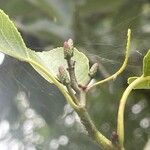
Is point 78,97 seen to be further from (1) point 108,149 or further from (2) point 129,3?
(2) point 129,3

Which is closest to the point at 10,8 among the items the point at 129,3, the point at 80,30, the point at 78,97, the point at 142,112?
the point at 80,30

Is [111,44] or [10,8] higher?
[111,44]

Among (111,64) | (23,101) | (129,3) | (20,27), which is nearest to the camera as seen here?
(111,64)

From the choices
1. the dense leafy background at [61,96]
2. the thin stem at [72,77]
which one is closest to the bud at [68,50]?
the thin stem at [72,77]

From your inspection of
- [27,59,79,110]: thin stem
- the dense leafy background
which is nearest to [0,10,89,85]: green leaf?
[27,59,79,110]: thin stem

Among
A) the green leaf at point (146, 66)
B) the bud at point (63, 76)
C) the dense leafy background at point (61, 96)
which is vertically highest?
the bud at point (63, 76)

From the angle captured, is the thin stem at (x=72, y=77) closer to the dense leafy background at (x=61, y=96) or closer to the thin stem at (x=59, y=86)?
the thin stem at (x=59, y=86)

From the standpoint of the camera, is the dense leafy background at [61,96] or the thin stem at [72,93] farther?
the dense leafy background at [61,96]

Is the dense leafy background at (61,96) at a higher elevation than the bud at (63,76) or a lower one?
lower

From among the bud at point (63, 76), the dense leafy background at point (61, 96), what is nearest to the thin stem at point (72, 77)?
the bud at point (63, 76)
